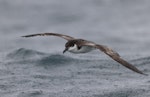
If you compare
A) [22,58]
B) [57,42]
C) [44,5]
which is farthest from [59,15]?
[22,58]

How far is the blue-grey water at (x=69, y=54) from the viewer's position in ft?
52.5

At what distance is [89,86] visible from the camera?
1611 cm

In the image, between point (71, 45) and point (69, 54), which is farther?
point (69, 54)

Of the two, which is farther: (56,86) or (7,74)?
(7,74)

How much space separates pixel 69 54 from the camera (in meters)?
20.0

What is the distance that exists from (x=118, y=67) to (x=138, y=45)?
15.3 feet

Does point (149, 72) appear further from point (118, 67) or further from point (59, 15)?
point (59, 15)

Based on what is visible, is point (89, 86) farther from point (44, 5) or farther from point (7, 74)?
point (44, 5)

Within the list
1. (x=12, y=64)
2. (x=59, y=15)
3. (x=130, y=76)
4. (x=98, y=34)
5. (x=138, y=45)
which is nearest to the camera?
(x=130, y=76)

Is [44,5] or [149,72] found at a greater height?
[44,5]

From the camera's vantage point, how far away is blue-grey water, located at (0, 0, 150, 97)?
16.0 metres

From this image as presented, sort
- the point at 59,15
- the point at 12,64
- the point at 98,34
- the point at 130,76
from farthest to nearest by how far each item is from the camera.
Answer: the point at 59,15, the point at 98,34, the point at 12,64, the point at 130,76

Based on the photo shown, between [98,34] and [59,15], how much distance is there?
3.07 m

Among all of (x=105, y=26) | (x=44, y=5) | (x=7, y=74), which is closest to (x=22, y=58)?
(x=7, y=74)
